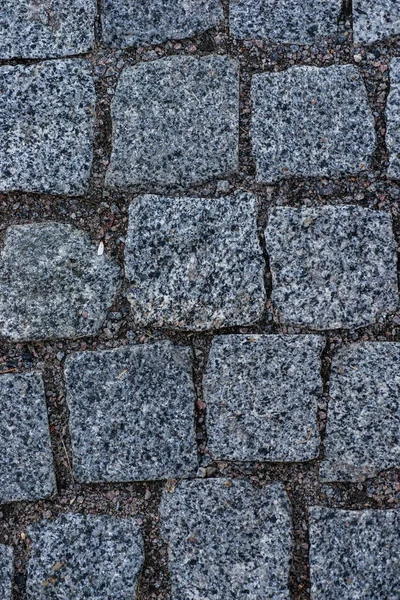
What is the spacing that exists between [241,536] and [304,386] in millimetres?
414

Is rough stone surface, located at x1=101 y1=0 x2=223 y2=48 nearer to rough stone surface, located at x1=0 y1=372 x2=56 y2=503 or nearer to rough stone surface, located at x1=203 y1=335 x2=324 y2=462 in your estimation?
rough stone surface, located at x1=203 y1=335 x2=324 y2=462

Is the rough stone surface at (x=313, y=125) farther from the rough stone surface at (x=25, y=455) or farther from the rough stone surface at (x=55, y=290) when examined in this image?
the rough stone surface at (x=25, y=455)

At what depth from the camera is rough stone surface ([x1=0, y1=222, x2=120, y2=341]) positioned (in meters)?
1.86

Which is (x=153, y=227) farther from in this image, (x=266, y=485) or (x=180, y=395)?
(x=266, y=485)

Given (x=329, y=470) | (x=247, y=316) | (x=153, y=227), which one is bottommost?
(x=329, y=470)

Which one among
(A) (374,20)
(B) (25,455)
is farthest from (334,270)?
(B) (25,455)

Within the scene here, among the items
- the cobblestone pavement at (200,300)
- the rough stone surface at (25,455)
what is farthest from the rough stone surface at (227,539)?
the rough stone surface at (25,455)

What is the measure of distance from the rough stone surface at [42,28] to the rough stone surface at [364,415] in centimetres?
114

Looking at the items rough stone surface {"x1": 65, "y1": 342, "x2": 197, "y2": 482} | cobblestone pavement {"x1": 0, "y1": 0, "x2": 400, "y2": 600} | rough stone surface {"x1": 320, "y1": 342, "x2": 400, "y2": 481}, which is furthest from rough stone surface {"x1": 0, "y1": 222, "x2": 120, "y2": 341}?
rough stone surface {"x1": 320, "y1": 342, "x2": 400, "y2": 481}

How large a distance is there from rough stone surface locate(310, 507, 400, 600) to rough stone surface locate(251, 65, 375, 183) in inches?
35.2

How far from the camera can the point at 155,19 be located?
1.91m

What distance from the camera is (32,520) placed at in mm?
1860

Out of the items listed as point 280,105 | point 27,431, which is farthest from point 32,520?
point 280,105

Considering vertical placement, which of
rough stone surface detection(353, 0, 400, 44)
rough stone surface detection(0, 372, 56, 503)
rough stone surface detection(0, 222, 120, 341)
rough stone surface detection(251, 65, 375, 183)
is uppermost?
rough stone surface detection(353, 0, 400, 44)
